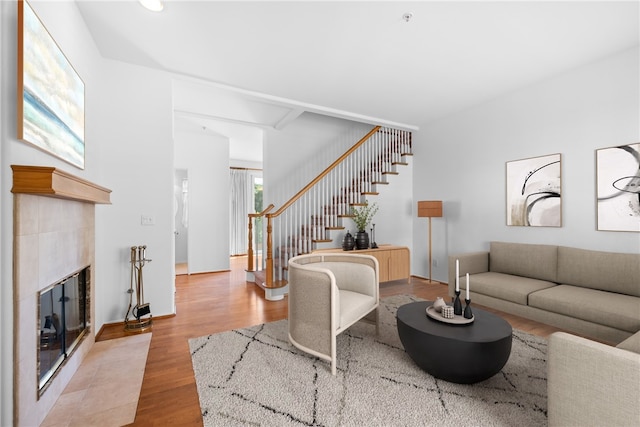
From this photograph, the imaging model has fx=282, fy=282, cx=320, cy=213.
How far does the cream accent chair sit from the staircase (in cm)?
161

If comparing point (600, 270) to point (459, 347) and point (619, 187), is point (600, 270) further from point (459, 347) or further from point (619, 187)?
point (459, 347)

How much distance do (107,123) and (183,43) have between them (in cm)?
119

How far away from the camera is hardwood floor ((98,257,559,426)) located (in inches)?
69.4

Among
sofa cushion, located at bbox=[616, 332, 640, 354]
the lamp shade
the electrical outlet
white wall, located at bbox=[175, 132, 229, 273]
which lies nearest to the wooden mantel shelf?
the electrical outlet

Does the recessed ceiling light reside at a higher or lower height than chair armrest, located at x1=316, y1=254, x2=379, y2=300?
higher

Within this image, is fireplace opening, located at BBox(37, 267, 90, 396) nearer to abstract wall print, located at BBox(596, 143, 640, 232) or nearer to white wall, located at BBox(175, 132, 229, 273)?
white wall, located at BBox(175, 132, 229, 273)

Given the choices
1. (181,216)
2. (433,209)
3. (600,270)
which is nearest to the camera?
(600,270)

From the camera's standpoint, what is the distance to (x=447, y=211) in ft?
15.8

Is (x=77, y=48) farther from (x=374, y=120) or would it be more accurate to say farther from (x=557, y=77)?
(x=557, y=77)

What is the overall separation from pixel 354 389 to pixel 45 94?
2644 mm

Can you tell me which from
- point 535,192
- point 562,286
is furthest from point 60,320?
point 535,192

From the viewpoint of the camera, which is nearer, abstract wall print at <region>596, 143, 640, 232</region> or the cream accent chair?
the cream accent chair

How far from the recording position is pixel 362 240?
475cm

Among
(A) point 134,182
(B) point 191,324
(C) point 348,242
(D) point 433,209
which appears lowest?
(B) point 191,324
